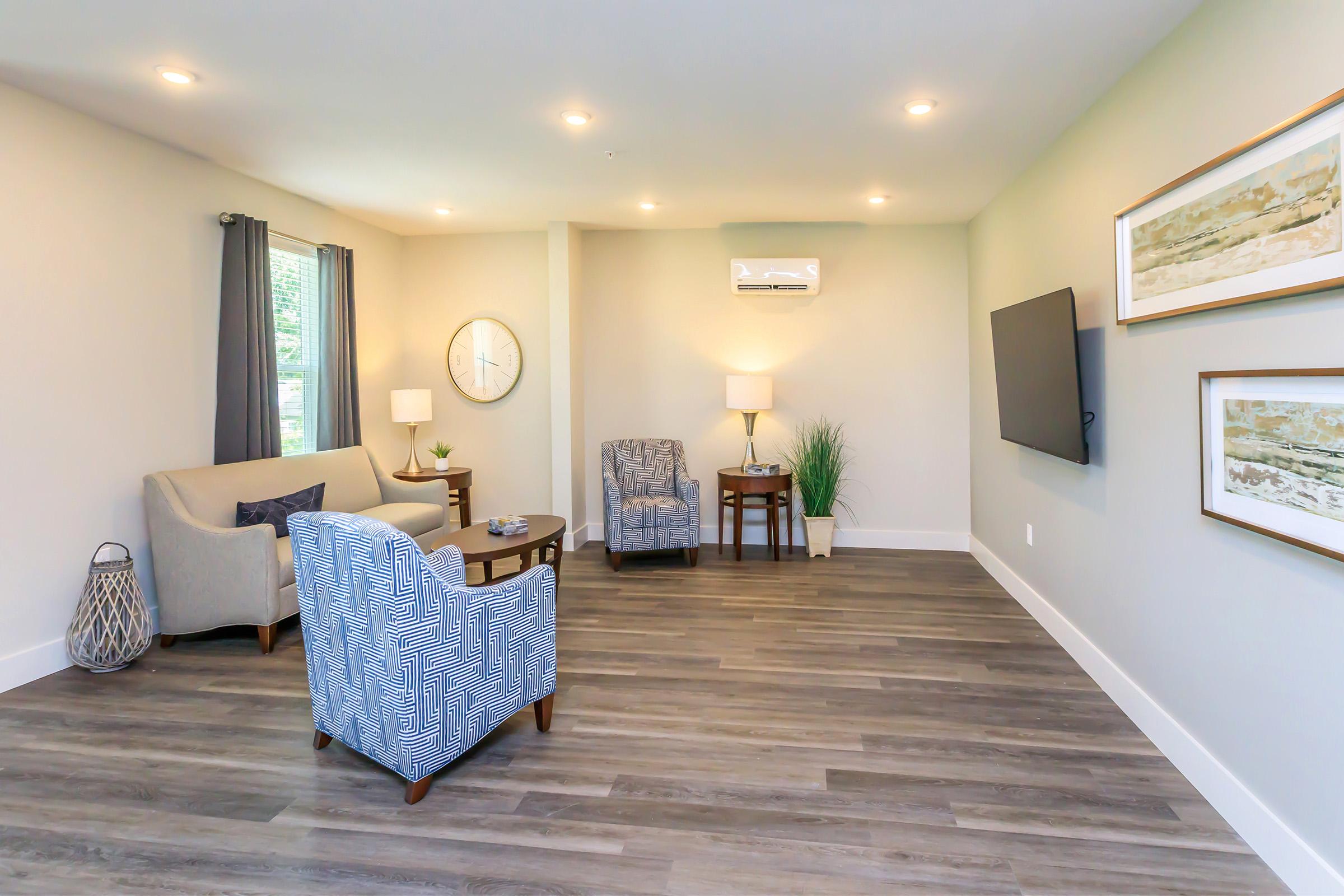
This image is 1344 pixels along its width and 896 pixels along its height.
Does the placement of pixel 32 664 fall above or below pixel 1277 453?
below

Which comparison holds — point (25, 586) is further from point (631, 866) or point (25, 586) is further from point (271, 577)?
point (631, 866)

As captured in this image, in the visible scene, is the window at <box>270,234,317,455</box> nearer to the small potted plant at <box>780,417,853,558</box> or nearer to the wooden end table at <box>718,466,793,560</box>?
the wooden end table at <box>718,466,793,560</box>

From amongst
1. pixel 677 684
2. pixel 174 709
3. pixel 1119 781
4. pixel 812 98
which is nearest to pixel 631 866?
pixel 677 684

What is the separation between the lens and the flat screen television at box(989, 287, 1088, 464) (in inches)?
127

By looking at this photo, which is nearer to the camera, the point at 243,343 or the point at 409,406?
the point at 243,343

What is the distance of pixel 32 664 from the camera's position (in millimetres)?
3285

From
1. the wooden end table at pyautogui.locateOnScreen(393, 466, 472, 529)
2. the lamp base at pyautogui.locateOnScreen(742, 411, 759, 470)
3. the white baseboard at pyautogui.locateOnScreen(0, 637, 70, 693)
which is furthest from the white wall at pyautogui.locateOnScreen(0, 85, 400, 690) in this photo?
the lamp base at pyautogui.locateOnScreen(742, 411, 759, 470)

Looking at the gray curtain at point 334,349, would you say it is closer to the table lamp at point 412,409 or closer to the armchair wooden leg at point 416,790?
the table lamp at point 412,409

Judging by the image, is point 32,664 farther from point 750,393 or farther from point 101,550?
point 750,393

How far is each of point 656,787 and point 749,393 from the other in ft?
11.9

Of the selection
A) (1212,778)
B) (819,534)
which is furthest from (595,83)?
(819,534)

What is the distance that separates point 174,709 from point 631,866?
2162mm

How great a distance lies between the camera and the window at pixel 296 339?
4.83 meters

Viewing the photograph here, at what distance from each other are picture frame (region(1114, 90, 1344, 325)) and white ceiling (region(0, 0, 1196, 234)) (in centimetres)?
68
